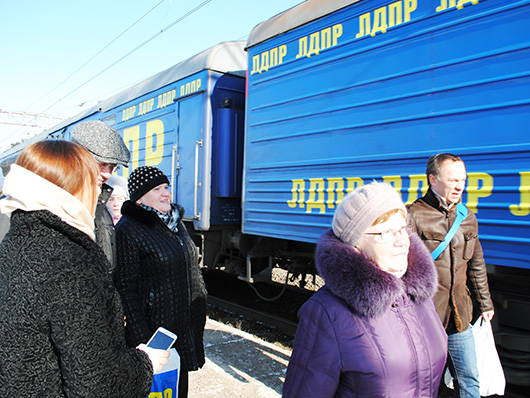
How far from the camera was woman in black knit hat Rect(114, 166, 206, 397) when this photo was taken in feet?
6.48

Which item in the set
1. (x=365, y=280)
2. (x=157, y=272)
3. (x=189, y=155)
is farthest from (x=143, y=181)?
(x=189, y=155)

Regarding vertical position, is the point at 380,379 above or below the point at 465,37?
below

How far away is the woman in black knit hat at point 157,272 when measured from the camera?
197 centimetres

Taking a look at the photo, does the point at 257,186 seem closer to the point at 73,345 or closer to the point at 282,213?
the point at 282,213

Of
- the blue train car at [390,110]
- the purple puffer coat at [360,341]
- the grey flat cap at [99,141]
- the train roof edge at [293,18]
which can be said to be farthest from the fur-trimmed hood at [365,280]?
the train roof edge at [293,18]

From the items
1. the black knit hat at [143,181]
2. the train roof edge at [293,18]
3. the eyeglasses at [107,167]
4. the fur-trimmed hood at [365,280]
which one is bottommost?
the fur-trimmed hood at [365,280]

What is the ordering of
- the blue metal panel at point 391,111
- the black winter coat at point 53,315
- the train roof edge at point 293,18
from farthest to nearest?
1. the train roof edge at point 293,18
2. the blue metal panel at point 391,111
3. the black winter coat at point 53,315

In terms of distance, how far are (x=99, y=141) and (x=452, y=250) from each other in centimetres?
183

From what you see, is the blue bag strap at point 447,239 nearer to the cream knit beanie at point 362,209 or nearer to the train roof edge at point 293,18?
the cream knit beanie at point 362,209

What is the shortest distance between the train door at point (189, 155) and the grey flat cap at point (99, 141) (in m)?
3.20

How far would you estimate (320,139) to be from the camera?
383cm

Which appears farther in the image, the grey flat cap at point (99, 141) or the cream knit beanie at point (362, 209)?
the grey flat cap at point (99, 141)

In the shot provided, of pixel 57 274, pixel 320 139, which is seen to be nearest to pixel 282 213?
pixel 320 139

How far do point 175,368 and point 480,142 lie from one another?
2276 millimetres
